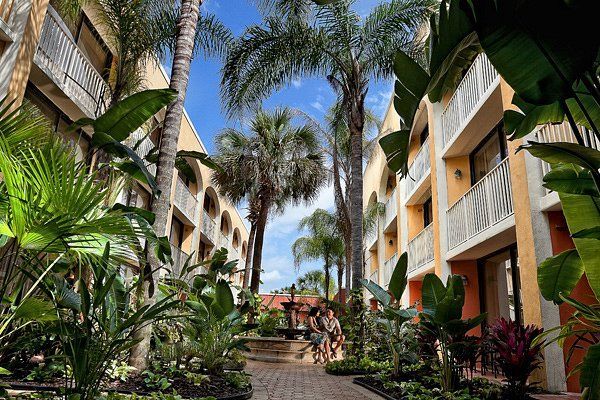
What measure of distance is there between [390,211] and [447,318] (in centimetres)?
1667

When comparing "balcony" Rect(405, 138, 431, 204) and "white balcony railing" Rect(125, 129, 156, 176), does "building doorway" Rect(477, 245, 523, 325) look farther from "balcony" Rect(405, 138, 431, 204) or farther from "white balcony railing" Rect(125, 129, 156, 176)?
"white balcony railing" Rect(125, 129, 156, 176)

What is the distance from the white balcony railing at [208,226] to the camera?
26.8 metres

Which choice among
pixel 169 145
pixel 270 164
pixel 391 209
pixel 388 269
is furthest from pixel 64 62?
pixel 388 269

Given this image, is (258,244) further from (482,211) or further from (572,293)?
(572,293)

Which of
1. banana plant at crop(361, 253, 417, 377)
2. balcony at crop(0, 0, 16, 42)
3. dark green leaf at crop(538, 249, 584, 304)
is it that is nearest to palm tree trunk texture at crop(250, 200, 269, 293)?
banana plant at crop(361, 253, 417, 377)

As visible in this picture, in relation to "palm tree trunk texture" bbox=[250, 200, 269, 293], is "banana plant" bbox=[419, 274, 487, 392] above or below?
below

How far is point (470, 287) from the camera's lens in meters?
12.5

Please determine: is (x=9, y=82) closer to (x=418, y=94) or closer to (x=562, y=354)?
(x=418, y=94)

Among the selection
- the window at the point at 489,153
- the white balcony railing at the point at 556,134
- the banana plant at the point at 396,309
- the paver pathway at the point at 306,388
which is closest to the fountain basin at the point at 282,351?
the paver pathway at the point at 306,388

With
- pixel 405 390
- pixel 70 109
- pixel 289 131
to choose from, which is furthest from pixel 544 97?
pixel 289 131

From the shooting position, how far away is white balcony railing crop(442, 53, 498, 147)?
10.5 meters

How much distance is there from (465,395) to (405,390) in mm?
1089

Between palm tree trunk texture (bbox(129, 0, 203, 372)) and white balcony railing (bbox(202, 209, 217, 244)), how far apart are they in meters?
19.2

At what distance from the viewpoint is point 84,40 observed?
1334 cm
